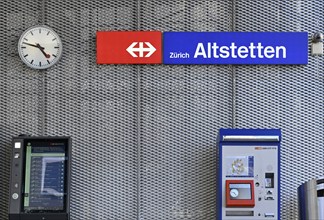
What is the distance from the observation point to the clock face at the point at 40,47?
7168mm

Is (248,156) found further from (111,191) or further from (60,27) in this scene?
(60,27)

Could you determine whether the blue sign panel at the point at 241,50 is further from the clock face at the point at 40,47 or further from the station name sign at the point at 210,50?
the clock face at the point at 40,47

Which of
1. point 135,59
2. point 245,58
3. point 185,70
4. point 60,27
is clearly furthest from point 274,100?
point 60,27

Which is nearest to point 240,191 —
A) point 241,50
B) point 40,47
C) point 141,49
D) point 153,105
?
point 153,105

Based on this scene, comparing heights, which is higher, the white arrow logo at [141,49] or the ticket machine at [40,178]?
the white arrow logo at [141,49]

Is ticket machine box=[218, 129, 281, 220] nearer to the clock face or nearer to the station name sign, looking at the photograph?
the station name sign

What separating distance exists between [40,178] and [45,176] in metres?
0.05

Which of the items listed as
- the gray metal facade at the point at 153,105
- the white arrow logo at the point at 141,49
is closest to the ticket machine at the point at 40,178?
the gray metal facade at the point at 153,105

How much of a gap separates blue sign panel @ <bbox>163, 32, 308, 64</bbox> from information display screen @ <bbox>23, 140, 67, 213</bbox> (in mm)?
1460

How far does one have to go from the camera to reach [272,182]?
660cm

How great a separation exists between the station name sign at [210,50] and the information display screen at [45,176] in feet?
3.43

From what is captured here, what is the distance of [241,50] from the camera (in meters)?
7.18

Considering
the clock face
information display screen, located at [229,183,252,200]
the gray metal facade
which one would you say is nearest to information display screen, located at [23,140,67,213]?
the gray metal facade

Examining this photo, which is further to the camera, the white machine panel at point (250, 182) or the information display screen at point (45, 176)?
the information display screen at point (45, 176)
